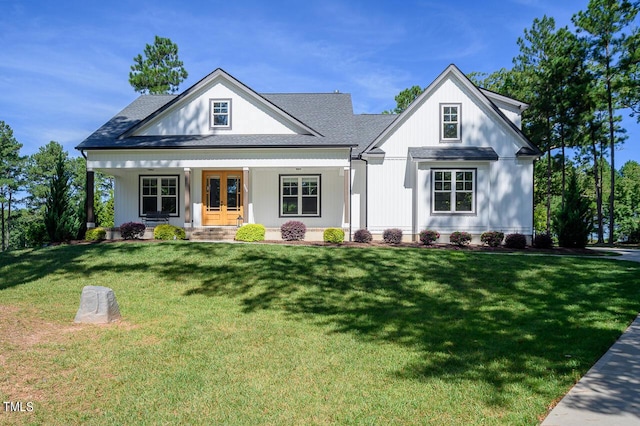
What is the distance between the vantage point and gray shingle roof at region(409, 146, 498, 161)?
690 inches

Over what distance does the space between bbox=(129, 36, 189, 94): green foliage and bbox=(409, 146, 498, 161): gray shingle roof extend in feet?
92.2

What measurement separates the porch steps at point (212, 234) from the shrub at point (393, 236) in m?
6.66

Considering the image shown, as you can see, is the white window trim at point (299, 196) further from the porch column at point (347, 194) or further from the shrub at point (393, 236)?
the shrub at point (393, 236)

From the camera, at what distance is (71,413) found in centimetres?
404

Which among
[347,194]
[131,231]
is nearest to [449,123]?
[347,194]

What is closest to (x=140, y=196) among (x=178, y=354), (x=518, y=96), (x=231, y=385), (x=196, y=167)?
(x=196, y=167)

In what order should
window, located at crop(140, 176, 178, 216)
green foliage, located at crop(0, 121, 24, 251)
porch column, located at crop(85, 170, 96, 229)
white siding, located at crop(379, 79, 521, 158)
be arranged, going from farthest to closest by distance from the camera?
green foliage, located at crop(0, 121, 24, 251) → window, located at crop(140, 176, 178, 216) → white siding, located at crop(379, 79, 521, 158) → porch column, located at crop(85, 170, 96, 229)

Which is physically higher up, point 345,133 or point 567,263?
point 345,133

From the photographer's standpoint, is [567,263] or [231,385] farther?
[567,263]

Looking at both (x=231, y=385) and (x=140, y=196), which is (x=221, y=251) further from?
(x=140, y=196)

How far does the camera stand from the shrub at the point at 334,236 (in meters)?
16.7

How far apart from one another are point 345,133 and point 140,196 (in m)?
10.5

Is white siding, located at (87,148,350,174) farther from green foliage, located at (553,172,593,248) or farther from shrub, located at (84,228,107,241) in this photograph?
green foliage, located at (553,172,593,248)

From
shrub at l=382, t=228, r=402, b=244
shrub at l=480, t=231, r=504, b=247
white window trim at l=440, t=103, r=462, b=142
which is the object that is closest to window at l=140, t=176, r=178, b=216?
shrub at l=382, t=228, r=402, b=244
